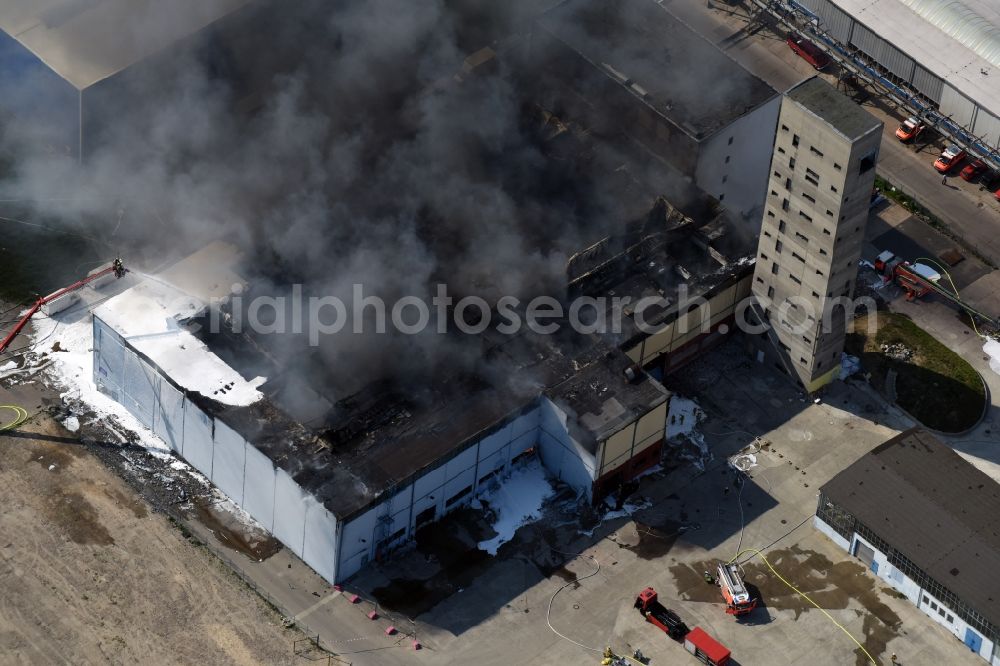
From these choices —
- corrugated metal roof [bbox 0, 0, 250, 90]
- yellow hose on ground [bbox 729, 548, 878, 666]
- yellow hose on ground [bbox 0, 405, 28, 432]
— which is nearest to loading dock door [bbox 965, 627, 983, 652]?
yellow hose on ground [bbox 729, 548, 878, 666]

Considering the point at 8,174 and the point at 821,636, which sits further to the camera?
the point at 8,174

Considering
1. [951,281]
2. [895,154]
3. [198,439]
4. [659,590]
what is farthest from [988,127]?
[198,439]

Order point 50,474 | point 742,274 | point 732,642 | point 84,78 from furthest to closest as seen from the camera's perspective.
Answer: point 84,78 → point 742,274 → point 50,474 → point 732,642

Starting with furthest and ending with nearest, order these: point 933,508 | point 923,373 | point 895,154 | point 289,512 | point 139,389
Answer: point 895,154, point 923,373, point 139,389, point 933,508, point 289,512

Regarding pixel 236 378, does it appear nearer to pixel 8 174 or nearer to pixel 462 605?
pixel 462 605

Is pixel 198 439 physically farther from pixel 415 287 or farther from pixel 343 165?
pixel 343 165

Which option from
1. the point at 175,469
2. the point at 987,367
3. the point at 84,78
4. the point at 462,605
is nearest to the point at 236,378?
the point at 175,469
